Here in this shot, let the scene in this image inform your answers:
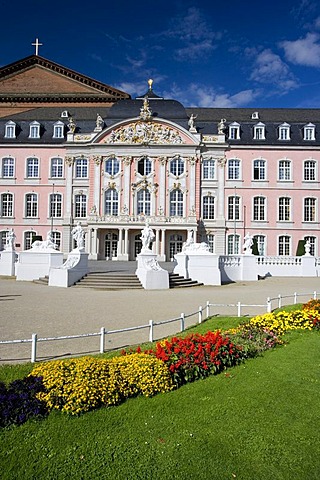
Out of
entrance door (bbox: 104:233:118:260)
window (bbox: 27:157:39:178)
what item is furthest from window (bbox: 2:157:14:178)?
entrance door (bbox: 104:233:118:260)

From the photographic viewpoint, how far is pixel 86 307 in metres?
12.2

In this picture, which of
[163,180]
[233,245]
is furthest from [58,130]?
[233,245]

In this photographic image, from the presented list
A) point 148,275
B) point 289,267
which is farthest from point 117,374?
point 289,267

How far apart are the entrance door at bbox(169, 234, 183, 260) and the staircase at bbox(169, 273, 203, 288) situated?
1709cm

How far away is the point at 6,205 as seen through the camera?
41.6 metres

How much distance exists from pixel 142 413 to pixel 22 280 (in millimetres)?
18741

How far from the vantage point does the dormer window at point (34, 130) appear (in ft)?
138

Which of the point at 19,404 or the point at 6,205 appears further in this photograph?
the point at 6,205

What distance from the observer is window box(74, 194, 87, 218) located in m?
40.8

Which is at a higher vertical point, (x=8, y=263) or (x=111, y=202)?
(x=111, y=202)

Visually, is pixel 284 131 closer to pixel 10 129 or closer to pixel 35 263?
pixel 10 129

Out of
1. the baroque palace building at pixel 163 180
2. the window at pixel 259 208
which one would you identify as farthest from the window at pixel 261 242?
the window at pixel 259 208

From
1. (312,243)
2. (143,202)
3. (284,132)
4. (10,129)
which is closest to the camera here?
(312,243)

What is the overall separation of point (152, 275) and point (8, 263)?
37.2ft
